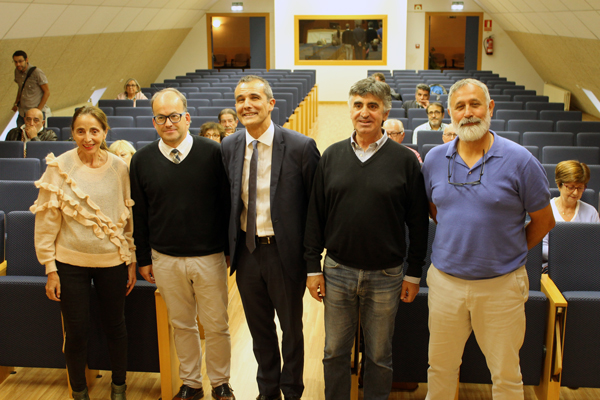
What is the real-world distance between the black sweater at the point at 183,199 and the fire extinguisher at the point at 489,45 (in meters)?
14.2

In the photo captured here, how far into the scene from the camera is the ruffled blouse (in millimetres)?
2463

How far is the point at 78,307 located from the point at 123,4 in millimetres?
7567

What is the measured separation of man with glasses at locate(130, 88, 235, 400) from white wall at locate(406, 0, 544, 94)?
552 inches

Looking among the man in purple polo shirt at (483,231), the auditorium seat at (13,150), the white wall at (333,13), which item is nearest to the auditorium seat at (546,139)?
the man in purple polo shirt at (483,231)

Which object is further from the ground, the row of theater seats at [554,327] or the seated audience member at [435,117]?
the seated audience member at [435,117]

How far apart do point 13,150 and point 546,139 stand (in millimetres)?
5163

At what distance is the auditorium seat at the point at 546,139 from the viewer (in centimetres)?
563

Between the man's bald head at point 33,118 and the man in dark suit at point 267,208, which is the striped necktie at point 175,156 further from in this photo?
the man's bald head at point 33,118

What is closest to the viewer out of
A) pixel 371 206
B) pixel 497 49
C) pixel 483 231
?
pixel 483 231

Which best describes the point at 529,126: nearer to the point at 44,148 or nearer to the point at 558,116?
the point at 558,116

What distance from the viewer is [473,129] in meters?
2.13

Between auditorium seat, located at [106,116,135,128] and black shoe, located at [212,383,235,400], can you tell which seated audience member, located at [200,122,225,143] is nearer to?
black shoe, located at [212,383,235,400]

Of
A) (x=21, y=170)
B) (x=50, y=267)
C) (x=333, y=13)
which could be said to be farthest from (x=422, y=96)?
(x=333, y=13)

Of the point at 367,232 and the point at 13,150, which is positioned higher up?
the point at 13,150
